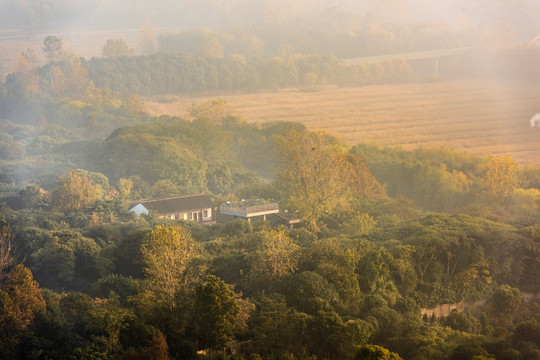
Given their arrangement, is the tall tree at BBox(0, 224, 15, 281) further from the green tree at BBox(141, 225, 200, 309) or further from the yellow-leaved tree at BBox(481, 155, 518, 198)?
the yellow-leaved tree at BBox(481, 155, 518, 198)

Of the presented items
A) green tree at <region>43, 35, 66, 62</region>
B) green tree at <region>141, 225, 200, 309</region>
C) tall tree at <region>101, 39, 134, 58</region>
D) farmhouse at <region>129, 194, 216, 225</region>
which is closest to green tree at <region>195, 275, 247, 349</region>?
green tree at <region>141, 225, 200, 309</region>

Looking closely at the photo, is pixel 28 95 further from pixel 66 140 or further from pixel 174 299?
pixel 174 299

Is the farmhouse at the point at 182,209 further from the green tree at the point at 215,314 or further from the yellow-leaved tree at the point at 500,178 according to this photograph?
the green tree at the point at 215,314

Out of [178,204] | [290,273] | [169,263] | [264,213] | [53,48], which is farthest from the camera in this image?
[53,48]

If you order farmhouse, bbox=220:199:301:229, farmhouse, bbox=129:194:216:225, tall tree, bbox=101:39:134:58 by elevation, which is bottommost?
farmhouse, bbox=129:194:216:225

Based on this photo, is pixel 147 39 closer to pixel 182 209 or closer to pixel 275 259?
pixel 182 209

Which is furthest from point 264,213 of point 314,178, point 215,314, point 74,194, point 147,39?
point 147,39

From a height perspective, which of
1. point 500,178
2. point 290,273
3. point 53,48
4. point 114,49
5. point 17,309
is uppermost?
point 53,48
